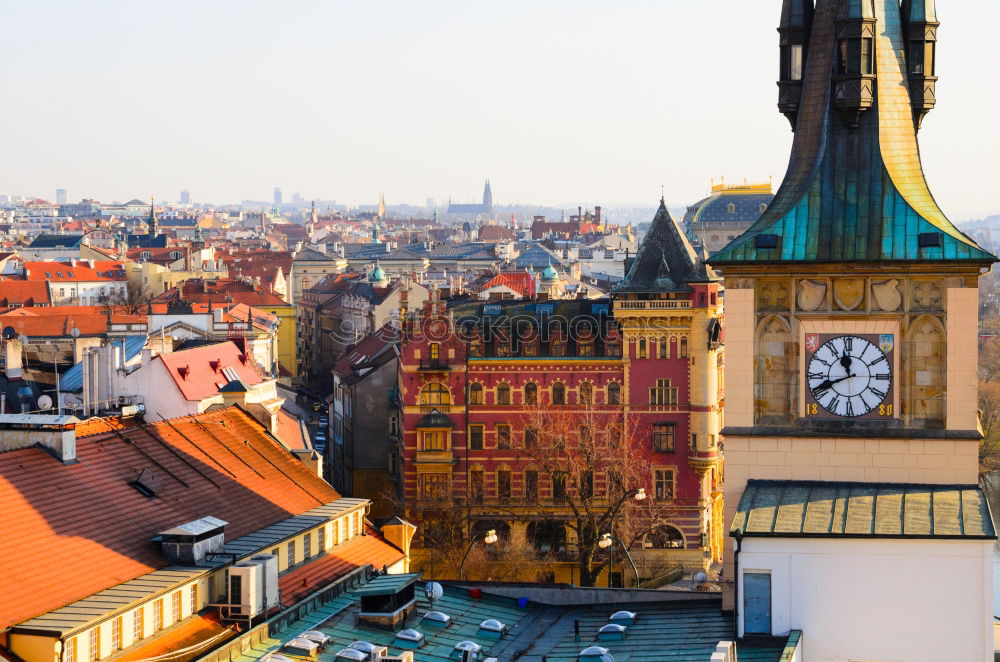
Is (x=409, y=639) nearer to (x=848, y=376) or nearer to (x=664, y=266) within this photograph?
(x=848, y=376)

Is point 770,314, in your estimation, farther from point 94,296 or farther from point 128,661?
point 94,296

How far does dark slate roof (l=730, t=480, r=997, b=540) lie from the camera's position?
31.0m

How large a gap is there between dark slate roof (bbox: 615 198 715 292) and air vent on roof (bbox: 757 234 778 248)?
49.0m

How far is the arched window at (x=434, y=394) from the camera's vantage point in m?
83.8

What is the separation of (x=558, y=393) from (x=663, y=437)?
5.42 metres

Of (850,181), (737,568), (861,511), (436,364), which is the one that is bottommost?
(436,364)

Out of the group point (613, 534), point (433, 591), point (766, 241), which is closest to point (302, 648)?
point (433, 591)

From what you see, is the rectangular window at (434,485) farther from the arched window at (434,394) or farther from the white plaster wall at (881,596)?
the white plaster wall at (881,596)

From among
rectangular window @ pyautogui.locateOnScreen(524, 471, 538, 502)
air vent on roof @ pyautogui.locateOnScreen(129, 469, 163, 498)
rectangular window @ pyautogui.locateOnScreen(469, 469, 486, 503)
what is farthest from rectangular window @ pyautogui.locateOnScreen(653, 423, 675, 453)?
air vent on roof @ pyautogui.locateOnScreen(129, 469, 163, 498)

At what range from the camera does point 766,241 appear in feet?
111

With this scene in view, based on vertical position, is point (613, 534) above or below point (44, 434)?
below

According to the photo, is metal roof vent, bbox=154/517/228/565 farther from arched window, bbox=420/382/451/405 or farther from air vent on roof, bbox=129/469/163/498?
arched window, bbox=420/382/451/405

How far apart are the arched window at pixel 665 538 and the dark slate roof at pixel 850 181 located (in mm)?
48313

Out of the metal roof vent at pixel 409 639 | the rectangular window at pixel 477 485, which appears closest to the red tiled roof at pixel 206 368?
the rectangular window at pixel 477 485
